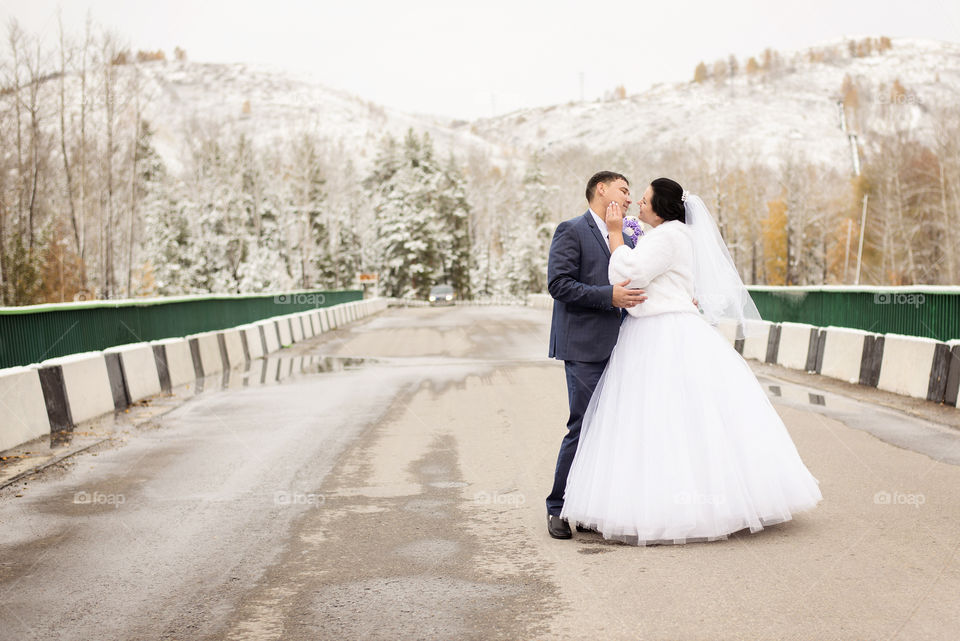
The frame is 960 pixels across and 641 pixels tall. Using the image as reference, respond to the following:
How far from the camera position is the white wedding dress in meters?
5.32

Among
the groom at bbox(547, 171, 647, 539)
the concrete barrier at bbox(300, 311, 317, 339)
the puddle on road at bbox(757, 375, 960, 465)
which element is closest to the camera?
the groom at bbox(547, 171, 647, 539)

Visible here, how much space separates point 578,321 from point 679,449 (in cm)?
95

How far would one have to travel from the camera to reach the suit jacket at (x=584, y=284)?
5.53 meters

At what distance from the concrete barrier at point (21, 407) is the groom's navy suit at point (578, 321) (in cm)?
621

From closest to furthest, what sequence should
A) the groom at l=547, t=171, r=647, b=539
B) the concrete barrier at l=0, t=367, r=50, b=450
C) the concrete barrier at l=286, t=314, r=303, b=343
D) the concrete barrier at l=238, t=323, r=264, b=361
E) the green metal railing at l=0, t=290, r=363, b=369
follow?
the groom at l=547, t=171, r=647, b=539 < the concrete barrier at l=0, t=367, r=50, b=450 < the green metal railing at l=0, t=290, r=363, b=369 < the concrete barrier at l=238, t=323, r=264, b=361 < the concrete barrier at l=286, t=314, r=303, b=343

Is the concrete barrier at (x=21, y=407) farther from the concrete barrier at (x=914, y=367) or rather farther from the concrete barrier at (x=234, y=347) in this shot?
the concrete barrier at (x=914, y=367)

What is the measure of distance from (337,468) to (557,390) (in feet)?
19.3

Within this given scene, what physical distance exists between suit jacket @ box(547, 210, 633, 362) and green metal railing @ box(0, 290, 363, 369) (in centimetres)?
721

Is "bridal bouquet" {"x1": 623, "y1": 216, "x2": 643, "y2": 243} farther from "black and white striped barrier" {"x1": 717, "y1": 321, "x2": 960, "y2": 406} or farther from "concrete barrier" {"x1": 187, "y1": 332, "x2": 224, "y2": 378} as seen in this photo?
"concrete barrier" {"x1": 187, "y1": 332, "x2": 224, "y2": 378}

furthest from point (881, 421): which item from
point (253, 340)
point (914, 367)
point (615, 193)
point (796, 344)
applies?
point (253, 340)

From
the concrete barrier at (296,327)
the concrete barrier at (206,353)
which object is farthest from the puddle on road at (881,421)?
the concrete barrier at (296,327)

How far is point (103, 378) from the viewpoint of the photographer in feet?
39.5

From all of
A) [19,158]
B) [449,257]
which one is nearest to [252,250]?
[449,257]

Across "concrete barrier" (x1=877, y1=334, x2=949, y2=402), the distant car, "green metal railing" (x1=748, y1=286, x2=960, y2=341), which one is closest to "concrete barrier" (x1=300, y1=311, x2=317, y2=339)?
"green metal railing" (x1=748, y1=286, x2=960, y2=341)
